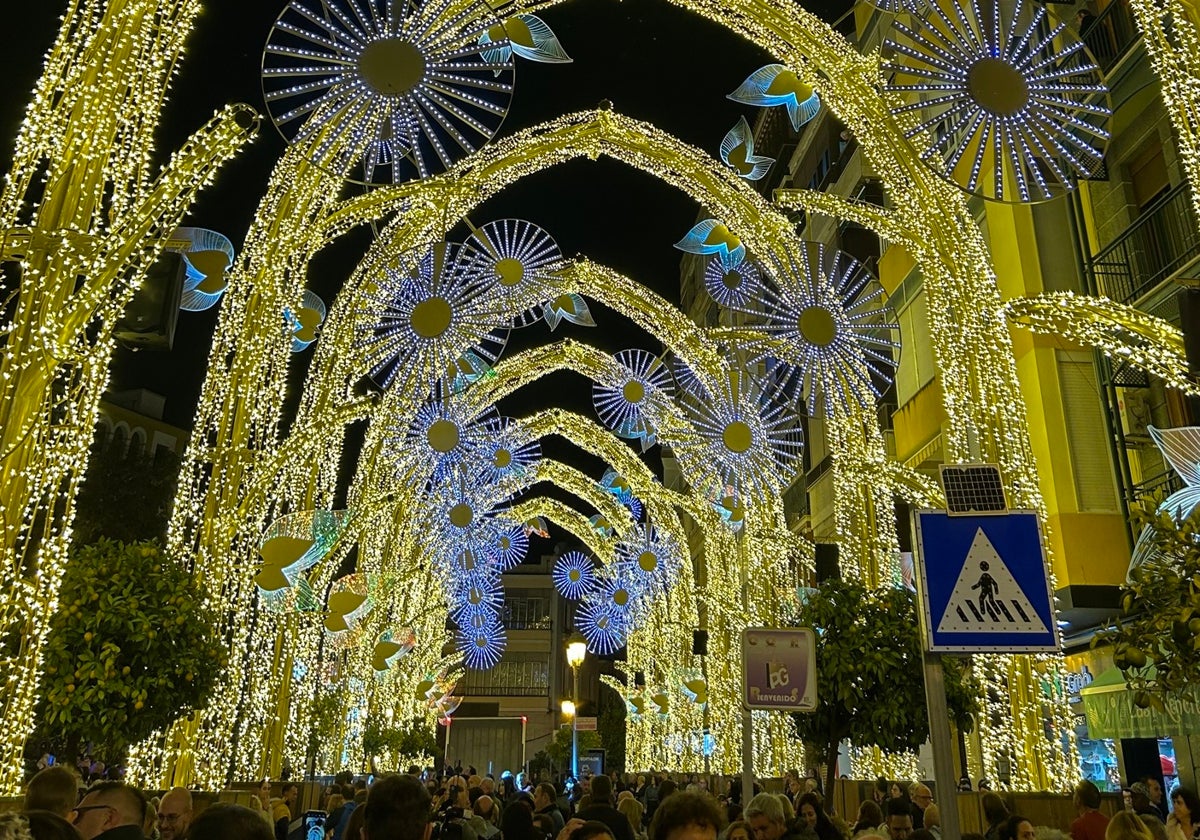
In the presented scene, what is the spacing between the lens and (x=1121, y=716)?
50.4 feet

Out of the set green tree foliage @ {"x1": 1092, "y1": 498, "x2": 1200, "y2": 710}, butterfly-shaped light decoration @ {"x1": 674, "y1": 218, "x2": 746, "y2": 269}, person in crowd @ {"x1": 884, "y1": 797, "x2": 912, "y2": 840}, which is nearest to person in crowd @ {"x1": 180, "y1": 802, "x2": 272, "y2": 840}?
person in crowd @ {"x1": 884, "y1": 797, "x2": 912, "y2": 840}

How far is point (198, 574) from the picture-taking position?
11195 mm

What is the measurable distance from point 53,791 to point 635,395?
882 inches

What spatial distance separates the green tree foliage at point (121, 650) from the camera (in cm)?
845

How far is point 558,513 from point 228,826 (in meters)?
43.3

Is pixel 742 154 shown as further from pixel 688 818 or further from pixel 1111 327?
pixel 688 818

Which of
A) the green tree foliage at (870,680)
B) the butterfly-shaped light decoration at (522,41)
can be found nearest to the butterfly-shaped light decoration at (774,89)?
the butterfly-shaped light decoration at (522,41)

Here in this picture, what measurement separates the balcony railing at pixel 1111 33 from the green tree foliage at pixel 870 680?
10753 millimetres

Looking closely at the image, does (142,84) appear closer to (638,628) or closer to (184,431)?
(638,628)

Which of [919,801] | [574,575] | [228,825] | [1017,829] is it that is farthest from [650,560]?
[228,825]

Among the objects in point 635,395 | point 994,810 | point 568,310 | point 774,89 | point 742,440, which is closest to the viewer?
point 994,810

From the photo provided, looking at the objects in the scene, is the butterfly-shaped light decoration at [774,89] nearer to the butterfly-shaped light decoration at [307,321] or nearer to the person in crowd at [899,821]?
the butterfly-shaped light decoration at [307,321]

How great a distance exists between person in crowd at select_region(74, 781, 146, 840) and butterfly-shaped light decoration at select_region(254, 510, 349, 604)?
27.9ft

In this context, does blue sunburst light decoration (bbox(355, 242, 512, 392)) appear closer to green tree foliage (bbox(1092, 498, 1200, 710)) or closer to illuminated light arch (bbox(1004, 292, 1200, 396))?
illuminated light arch (bbox(1004, 292, 1200, 396))
